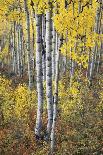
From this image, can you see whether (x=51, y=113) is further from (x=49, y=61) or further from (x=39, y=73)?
(x=49, y=61)

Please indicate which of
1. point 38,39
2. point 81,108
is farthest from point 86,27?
point 38,39

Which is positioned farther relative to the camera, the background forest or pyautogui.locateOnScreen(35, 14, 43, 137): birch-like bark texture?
pyautogui.locateOnScreen(35, 14, 43, 137): birch-like bark texture

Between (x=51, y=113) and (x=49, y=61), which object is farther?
(x=51, y=113)

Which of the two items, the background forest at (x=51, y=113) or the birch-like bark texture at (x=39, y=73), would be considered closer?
the background forest at (x=51, y=113)

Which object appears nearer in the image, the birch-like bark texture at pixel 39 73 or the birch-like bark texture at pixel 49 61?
the birch-like bark texture at pixel 49 61

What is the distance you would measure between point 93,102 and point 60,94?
1791 mm

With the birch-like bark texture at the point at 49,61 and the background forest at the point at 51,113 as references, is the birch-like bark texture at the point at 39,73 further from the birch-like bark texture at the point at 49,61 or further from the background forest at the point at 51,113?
the birch-like bark texture at the point at 49,61

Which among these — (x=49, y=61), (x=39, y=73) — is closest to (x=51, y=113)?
(x=39, y=73)

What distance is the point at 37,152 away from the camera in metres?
11.8

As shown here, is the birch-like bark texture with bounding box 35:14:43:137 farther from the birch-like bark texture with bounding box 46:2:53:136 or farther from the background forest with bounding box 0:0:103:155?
the birch-like bark texture with bounding box 46:2:53:136

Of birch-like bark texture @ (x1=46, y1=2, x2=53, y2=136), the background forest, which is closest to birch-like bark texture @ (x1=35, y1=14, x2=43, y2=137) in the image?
the background forest

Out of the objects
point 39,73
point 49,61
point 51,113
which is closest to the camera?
point 49,61

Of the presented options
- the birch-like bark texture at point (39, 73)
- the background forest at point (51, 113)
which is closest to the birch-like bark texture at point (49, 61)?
the background forest at point (51, 113)

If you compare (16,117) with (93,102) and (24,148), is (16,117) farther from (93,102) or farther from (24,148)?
(93,102)
